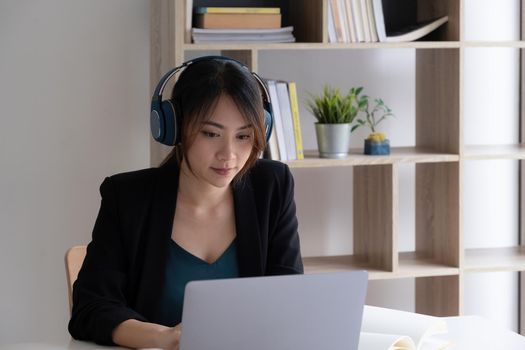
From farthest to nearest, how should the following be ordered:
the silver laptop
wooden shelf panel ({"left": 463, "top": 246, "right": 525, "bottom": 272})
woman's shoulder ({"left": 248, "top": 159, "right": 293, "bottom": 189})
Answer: wooden shelf panel ({"left": 463, "top": 246, "right": 525, "bottom": 272})
woman's shoulder ({"left": 248, "top": 159, "right": 293, "bottom": 189})
the silver laptop

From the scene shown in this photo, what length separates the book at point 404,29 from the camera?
292 centimetres

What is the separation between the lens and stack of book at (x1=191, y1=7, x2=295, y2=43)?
2.79m

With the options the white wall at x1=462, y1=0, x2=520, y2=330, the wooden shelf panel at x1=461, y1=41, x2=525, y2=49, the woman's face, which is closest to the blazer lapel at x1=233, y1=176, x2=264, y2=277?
the woman's face

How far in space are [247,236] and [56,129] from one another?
1.31 meters

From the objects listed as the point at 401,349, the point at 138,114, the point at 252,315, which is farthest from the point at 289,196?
the point at 138,114

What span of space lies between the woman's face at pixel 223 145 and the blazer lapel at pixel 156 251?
0.12 m

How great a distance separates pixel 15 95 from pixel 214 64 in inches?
52.3

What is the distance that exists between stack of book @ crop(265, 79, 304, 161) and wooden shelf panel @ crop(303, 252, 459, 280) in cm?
42

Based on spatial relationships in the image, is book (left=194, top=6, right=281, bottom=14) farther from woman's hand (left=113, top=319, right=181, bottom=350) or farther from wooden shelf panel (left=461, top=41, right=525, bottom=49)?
woman's hand (left=113, top=319, right=181, bottom=350)

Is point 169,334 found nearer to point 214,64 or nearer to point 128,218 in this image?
point 128,218

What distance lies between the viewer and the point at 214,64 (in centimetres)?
192

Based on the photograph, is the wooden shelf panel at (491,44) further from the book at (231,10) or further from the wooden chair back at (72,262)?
the wooden chair back at (72,262)

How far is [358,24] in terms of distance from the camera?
2.91 m

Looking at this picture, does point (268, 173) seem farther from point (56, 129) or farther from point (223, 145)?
point (56, 129)
